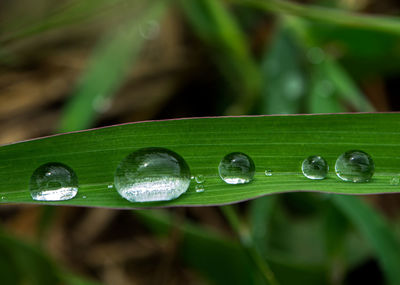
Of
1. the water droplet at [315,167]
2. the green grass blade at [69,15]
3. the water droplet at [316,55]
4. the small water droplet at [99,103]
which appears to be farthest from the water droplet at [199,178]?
the water droplet at [316,55]

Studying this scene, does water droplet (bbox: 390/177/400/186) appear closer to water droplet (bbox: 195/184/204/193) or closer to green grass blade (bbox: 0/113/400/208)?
green grass blade (bbox: 0/113/400/208)

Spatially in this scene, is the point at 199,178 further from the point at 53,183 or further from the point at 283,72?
the point at 283,72

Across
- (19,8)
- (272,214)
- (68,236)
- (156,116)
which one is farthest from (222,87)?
(19,8)

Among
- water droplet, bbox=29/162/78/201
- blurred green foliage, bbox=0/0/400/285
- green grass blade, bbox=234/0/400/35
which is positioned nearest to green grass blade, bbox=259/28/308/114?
blurred green foliage, bbox=0/0/400/285

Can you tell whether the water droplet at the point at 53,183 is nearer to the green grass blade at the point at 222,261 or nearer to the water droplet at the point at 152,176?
the water droplet at the point at 152,176

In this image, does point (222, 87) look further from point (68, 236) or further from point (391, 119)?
point (391, 119)

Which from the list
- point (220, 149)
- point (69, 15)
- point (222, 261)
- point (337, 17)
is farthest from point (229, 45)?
point (220, 149)

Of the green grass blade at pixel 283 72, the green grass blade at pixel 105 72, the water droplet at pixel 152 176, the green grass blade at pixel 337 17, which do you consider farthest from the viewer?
the green grass blade at pixel 283 72
